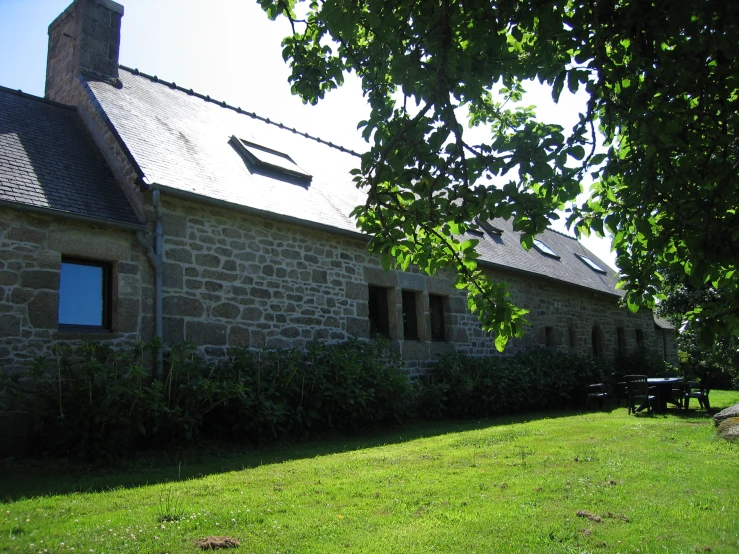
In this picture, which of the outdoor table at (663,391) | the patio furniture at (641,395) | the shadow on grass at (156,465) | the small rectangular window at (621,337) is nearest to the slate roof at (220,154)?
the shadow on grass at (156,465)

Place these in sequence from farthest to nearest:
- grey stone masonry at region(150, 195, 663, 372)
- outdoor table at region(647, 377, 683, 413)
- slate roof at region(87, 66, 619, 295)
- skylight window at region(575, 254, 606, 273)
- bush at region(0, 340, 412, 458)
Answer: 1. skylight window at region(575, 254, 606, 273)
2. outdoor table at region(647, 377, 683, 413)
3. slate roof at region(87, 66, 619, 295)
4. grey stone masonry at region(150, 195, 663, 372)
5. bush at region(0, 340, 412, 458)

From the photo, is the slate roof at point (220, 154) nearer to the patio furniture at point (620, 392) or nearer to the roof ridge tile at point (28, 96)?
the roof ridge tile at point (28, 96)

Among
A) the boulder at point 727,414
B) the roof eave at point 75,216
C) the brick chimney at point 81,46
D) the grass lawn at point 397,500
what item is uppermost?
the brick chimney at point 81,46

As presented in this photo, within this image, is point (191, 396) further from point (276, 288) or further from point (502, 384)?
point (502, 384)

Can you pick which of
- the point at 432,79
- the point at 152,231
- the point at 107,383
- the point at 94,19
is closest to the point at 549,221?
the point at 432,79

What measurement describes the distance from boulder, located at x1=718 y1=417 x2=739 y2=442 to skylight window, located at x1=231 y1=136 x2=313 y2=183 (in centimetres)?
784

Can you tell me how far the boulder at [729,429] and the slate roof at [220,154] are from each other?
5.92 m

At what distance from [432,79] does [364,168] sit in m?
0.69

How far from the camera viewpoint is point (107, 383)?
647cm

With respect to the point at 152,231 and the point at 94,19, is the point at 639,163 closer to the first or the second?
the point at 152,231

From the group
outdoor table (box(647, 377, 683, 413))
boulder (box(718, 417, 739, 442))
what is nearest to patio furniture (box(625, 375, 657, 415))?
outdoor table (box(647, 377, 683, 413))

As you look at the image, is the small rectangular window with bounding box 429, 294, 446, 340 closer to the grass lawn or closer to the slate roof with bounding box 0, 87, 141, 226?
the grass lawn

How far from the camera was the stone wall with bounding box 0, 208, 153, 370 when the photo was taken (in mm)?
6602

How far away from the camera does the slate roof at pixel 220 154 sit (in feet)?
28.5
